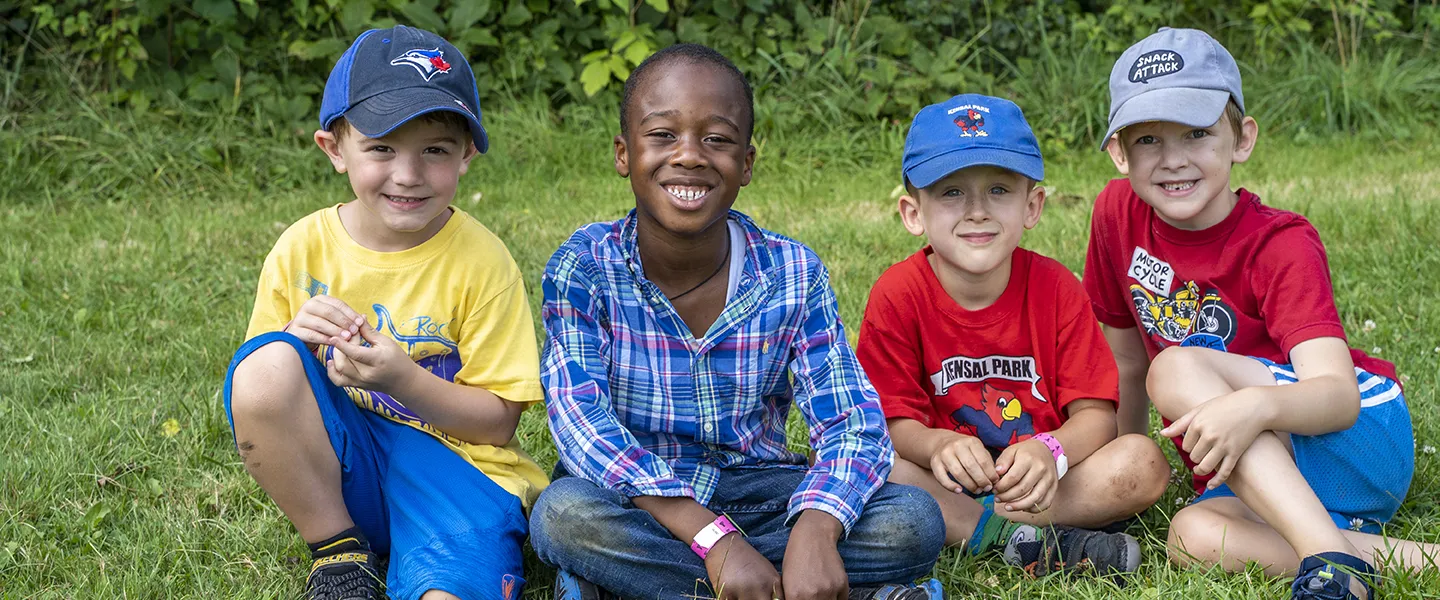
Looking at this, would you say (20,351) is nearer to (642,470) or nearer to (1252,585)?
(642,470)

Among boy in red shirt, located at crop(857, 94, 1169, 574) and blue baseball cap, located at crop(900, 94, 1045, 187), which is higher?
blue baseball cap, located at crop(900, 94, 1045, 187)

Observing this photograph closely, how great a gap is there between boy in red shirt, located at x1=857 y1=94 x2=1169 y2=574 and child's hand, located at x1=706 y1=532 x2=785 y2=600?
1.67 ft

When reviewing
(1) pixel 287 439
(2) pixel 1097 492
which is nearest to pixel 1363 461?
(2) pixel 1097 492

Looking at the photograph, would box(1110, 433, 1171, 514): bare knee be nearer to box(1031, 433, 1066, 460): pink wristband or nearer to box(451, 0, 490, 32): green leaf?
box(1031, 433, 1066, 460): pink wristband

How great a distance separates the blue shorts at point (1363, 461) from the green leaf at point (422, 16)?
15.9 ft

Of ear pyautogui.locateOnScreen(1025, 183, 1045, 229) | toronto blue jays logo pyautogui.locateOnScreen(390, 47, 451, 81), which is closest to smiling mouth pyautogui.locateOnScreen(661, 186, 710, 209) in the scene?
toronto blue jays logo pyautogui.locateOnScreen(390, 47, 451, 81)

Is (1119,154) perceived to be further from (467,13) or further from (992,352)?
(467,13)

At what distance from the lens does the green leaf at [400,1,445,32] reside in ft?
21.2

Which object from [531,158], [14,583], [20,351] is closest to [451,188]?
[14,583]

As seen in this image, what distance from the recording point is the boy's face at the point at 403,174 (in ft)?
8.66

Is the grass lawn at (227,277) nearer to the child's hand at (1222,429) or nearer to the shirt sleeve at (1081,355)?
the child's hand at (1222,429)

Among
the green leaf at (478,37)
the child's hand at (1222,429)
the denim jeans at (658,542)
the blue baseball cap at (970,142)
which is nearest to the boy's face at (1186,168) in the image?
the blue baseball cap at (970,142)

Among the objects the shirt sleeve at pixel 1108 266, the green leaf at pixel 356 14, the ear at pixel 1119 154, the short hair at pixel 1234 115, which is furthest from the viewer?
the green leaf at pixel 356 14

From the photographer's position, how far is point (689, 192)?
101 inches
